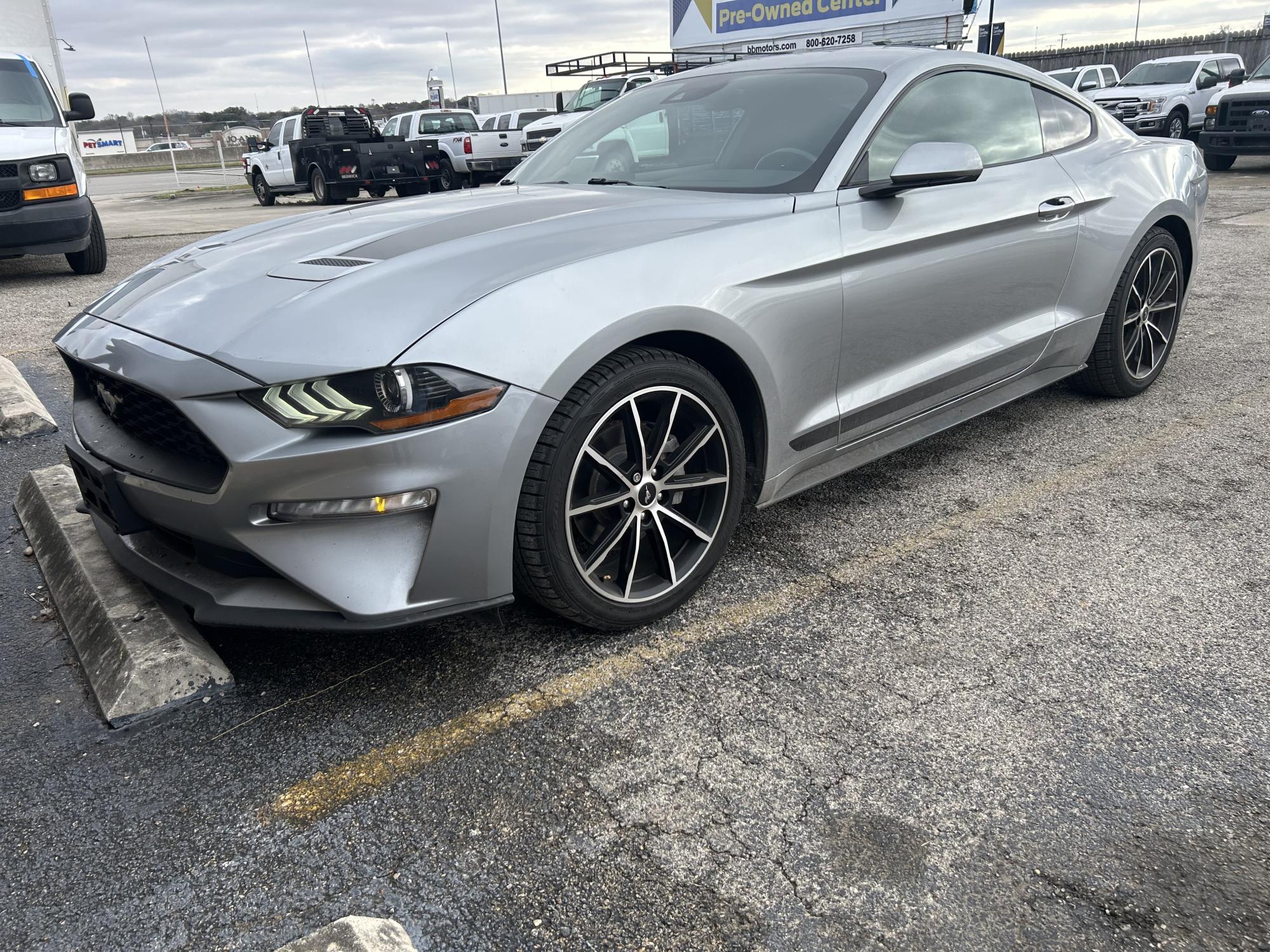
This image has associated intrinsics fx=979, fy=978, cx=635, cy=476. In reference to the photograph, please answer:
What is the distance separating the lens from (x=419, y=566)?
2.22m

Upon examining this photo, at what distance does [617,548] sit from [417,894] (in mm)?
1078

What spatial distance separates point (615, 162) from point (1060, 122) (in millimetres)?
1913

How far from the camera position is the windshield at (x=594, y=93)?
57.3 feet

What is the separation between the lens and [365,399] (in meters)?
2.13

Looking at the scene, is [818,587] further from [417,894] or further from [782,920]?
[417,894]

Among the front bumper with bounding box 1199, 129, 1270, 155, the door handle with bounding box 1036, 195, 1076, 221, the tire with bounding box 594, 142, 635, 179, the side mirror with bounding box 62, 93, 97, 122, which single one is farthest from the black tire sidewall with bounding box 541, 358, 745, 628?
the front bumper with bounding box 1199, 129, 1270, 155

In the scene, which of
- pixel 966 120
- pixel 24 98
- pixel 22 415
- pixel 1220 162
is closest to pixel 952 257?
pixel 966 120

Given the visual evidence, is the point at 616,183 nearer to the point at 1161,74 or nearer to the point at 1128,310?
the point at 1128,310

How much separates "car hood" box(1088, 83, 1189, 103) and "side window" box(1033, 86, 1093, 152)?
55.9 feet

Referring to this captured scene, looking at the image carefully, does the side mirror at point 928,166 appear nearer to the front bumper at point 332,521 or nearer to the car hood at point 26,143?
the front bumper at point 332,521

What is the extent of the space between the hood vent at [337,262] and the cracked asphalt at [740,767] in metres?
1.01

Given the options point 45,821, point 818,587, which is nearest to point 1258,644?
point 818,587

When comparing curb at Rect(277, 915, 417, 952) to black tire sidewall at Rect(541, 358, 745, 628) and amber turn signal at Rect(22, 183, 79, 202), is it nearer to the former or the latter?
black tire sidewall at Rect(541, 358, 745, 628)

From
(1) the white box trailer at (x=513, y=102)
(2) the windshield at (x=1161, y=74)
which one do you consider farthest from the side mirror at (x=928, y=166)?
(1) the white box trailer at (x=513, y=102)
